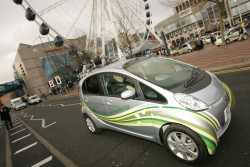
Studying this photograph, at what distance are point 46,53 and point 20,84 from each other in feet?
52.5

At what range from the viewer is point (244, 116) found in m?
4.73

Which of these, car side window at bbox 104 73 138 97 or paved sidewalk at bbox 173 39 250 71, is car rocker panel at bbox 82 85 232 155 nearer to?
car side window at bbox 104 73 138 97

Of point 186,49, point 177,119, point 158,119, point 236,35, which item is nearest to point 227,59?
point 158,119

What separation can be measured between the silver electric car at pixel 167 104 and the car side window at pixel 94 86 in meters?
0.02

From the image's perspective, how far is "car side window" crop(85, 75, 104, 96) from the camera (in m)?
5.21

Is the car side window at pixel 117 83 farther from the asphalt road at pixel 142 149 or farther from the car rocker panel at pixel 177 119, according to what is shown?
the asphalt road at pixel 142 149

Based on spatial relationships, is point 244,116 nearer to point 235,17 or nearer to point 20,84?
point 235,17

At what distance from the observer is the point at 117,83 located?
466cm

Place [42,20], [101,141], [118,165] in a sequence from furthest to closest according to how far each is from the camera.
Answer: [42,20]
[101,141]
[118,165]

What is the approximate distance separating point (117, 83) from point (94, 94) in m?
1.00

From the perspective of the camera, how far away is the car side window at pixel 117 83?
4298 millimetres

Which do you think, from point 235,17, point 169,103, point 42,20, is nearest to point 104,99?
point 169,103

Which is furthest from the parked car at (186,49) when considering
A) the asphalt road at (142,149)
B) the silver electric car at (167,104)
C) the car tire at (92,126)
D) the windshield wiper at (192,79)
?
the windshield wiper at (192,79)

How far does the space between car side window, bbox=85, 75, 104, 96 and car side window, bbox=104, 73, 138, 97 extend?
0.26m
